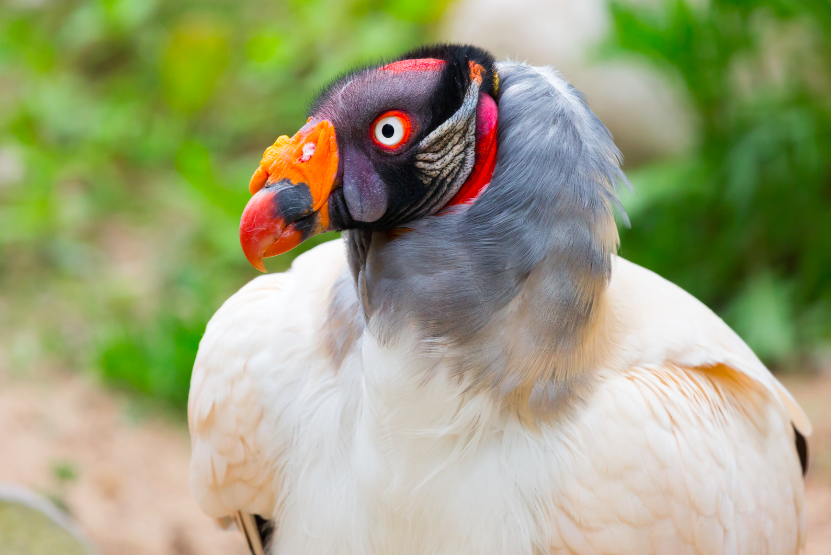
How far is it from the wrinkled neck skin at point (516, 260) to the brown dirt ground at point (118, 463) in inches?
87.8

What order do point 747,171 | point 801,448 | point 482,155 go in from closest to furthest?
point 482,155
point 801,448
point 747,171

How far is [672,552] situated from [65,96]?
6.16 m

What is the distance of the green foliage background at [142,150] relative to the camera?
472 cm

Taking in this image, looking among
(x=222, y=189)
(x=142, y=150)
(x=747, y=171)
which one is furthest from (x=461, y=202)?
(x=142, y=150)

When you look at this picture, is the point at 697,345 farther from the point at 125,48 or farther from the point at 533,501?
the point at 125,48

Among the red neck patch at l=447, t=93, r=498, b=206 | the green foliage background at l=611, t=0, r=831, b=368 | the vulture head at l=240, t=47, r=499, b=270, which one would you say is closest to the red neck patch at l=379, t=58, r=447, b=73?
the vulture head at l=240, t=47, r=499, b=270

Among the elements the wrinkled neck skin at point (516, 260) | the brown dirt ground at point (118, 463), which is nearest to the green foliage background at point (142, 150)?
the brown dirt ground at point (118, 463)

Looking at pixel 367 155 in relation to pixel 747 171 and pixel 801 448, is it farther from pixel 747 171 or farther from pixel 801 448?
pixel 747 171

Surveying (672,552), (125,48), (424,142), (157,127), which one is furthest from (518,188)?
(125,48)

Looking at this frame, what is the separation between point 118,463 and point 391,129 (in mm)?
2979

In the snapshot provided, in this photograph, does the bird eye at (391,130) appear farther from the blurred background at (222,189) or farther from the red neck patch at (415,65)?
the blurred background at (222,189)

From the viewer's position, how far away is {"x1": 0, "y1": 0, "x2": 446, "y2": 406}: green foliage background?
472cm

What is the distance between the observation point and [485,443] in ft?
5.62

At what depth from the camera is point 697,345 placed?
1942 millimetres
